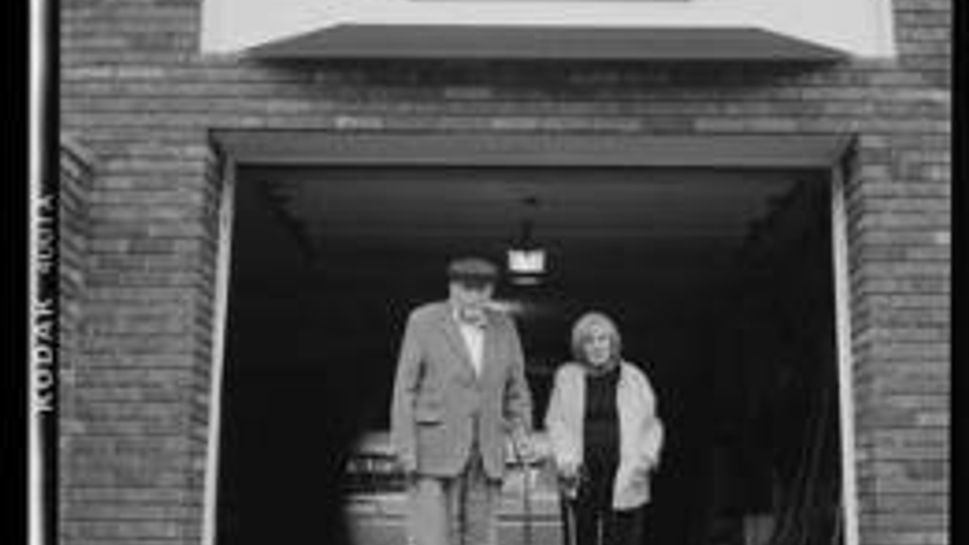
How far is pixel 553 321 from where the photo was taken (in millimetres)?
15523

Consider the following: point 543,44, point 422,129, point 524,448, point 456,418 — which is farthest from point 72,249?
point 543,44

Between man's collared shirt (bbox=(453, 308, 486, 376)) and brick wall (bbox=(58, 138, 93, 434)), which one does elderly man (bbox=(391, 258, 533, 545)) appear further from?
brick wall (bbox=(58, 138, 93, 434))

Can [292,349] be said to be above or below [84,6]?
below

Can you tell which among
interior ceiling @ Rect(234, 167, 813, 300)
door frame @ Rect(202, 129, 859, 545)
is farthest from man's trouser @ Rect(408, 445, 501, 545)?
interior ceiling @ Rect(234, 167, 813, 300)

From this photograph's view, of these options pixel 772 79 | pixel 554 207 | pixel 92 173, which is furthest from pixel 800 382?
pixel 92 173

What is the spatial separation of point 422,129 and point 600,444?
1907mm

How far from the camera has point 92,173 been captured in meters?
9.63

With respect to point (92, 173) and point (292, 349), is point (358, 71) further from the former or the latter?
point (292, 349)

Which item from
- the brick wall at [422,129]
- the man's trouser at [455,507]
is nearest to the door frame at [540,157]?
the brick wall at [422,129]

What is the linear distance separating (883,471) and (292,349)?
7944 millimetres

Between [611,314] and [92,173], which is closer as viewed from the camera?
[92,173]

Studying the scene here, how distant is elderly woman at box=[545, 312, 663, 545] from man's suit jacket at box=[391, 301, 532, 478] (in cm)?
27

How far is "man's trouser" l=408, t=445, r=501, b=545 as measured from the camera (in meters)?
9.12

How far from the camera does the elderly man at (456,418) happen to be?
30.0 ft
